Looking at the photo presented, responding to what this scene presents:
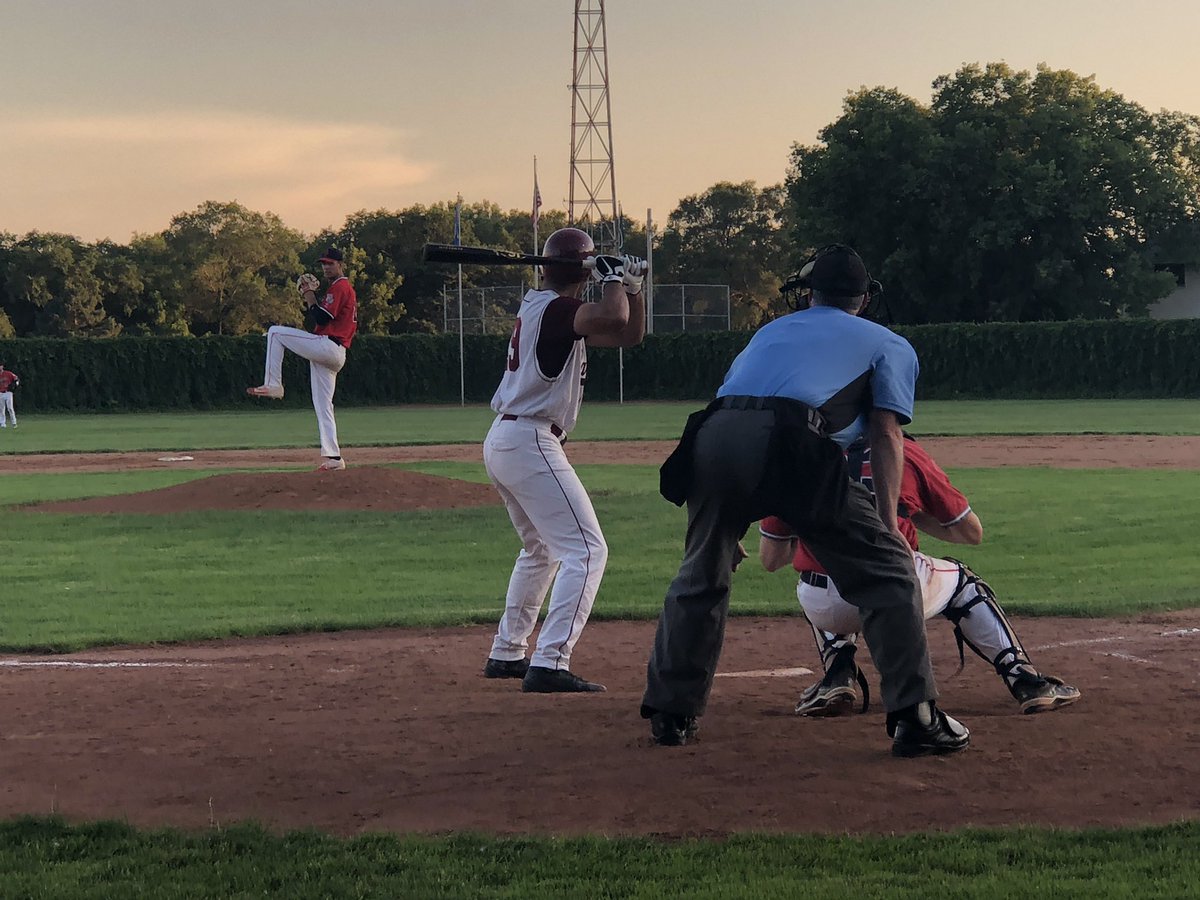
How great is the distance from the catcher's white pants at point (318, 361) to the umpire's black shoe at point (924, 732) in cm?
1236

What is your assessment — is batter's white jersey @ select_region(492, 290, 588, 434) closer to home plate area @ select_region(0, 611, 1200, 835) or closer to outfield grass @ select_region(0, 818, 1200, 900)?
home plate area @ select_region(0, 611, 1200, 835)

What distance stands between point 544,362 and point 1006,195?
5621cm

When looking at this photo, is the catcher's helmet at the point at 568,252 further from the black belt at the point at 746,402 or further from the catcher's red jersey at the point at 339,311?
the catcher's red jersey at the point at 339,311

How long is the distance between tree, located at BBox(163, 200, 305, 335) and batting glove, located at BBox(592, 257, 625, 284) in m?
78.3

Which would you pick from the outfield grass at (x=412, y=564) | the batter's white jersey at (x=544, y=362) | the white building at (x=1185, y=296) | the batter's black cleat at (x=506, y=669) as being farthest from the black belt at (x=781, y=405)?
the white building at (x=1185, y=296)

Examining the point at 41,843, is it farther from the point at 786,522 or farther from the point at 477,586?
the point at 477,586

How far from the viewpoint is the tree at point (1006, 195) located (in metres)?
59.1

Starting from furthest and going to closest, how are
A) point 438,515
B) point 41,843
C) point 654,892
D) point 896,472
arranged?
point 438,515
point 896,472
point 41,843
point 654,892

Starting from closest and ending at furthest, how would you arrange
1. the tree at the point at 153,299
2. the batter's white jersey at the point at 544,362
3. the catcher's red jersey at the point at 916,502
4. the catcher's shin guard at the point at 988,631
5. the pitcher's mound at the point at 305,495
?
1. the catcher's red jersey at the point at 916,502
2. the catcher's shin guard at the point at 988,631
3. the batter's white jersey at the point at 544,362
4. the pitcher's mound at the point at 305,495
5. the tree at the point at 153,299

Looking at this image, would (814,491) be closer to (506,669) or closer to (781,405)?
(781,405)

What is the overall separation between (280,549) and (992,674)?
734 centimetres

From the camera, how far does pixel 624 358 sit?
49344 millimetres

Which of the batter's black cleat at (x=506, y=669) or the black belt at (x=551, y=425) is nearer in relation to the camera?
the black belt at (x=551, y=425)

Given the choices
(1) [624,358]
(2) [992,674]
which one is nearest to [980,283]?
(1) [624,358]
